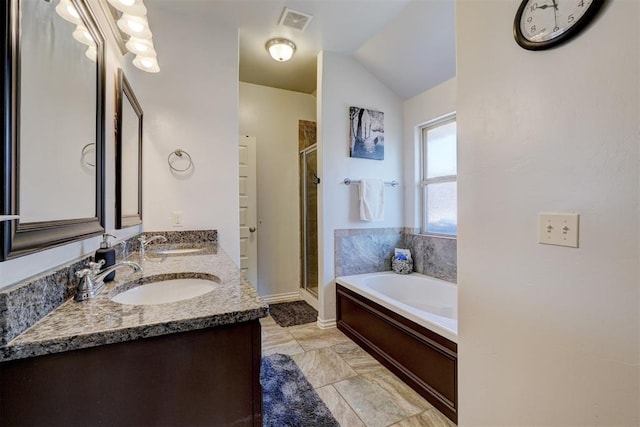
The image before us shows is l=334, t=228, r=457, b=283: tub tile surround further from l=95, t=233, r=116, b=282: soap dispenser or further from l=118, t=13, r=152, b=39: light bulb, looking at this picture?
l=118, t=13, r=152, b=39: light bulb

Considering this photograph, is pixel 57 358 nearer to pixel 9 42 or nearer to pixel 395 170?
pixel 9 42

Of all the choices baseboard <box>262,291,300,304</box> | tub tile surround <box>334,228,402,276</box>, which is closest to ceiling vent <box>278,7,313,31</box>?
tub tile surround <box>334,228,402,276</box>

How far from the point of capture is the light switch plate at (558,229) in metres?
0.84

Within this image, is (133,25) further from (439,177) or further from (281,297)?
(281,297)

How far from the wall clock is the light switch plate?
1.83ft

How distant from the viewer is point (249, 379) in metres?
0.74

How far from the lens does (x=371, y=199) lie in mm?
2770

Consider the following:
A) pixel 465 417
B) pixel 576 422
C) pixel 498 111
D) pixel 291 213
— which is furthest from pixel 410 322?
pixel 291 213

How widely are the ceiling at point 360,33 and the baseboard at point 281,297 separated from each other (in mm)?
2636

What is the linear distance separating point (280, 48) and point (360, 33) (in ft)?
2.42

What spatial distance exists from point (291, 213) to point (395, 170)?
54.1 inches

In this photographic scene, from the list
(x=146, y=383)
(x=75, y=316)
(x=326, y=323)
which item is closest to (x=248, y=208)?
(x=326, y=323)

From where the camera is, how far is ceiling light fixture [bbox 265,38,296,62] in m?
2.51

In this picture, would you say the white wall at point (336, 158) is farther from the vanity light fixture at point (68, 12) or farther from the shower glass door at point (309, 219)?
the vanity light fixture at point (68, 12)
